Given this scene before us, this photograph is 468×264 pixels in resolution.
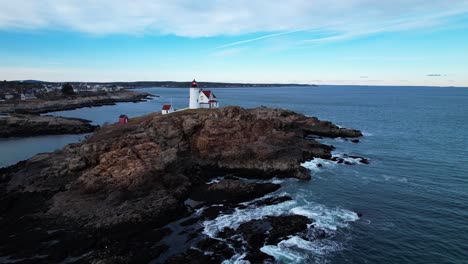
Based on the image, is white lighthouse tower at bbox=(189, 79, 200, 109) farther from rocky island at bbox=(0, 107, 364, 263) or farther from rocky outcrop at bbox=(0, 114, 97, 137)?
rocky outcrop at bbox=(0, 114, 97, 137)

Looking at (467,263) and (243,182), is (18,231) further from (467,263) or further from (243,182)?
(467,263)

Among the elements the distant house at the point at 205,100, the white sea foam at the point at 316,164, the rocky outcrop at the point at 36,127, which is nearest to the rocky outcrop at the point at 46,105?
the rocky outcrop at the point at 36,127

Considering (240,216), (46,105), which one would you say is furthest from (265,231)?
(46,105)

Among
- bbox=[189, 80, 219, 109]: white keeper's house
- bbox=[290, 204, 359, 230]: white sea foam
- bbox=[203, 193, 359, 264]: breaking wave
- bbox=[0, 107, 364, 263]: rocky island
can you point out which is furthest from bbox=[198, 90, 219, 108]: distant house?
bbox=[290, 204, 359, 230]: white sea foam

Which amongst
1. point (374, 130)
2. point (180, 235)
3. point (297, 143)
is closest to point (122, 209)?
point (180, 235)

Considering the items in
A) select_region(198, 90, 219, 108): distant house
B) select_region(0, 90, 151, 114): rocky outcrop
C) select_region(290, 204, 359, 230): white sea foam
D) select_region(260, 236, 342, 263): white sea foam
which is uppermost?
select_region(198, 90, 219, 108): distant house

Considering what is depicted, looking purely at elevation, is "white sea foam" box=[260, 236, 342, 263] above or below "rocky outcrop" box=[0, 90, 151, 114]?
below

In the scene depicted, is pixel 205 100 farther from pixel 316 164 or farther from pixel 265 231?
pixel 265 231
